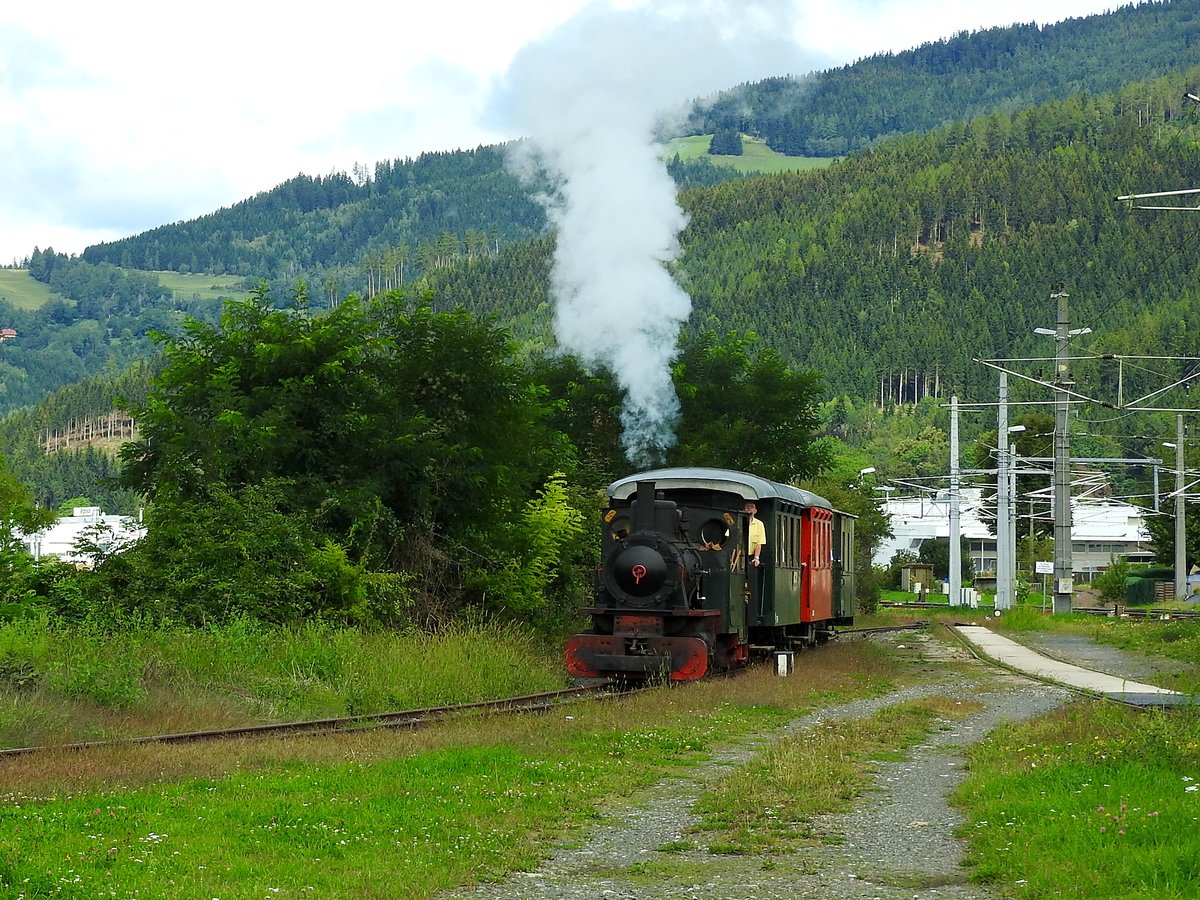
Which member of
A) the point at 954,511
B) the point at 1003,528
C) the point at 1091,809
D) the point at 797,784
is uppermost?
the point at 954,511

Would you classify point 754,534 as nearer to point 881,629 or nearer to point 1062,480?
point 1062,480

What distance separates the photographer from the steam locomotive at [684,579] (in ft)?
73.2

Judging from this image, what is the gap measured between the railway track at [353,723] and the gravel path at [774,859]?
392 cm

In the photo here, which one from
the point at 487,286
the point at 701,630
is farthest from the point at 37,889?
the point at 487,286

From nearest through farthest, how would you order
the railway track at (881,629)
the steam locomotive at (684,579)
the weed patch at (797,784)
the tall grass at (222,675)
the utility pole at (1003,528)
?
1. the weed patch at (797,784)
2. the tall grass at (222,675)
3. the steam locomotive at (684,579)
4. the railway track at (881,629)
5. the utility pole at (1003,528)

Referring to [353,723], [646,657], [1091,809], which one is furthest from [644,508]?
[1091,809]

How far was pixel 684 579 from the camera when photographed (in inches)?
879

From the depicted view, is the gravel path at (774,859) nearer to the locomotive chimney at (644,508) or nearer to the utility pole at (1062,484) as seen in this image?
the locomotive chimney at (644,508)

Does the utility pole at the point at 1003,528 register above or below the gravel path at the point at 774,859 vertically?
above

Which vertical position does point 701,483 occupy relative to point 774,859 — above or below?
above

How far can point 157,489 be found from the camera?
26.0 m

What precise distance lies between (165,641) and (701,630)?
7.75 m

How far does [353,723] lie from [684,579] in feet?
22.3

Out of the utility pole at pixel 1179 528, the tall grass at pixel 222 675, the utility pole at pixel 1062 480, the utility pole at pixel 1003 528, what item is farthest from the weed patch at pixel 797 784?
the utility pole at pixel 1179 528
